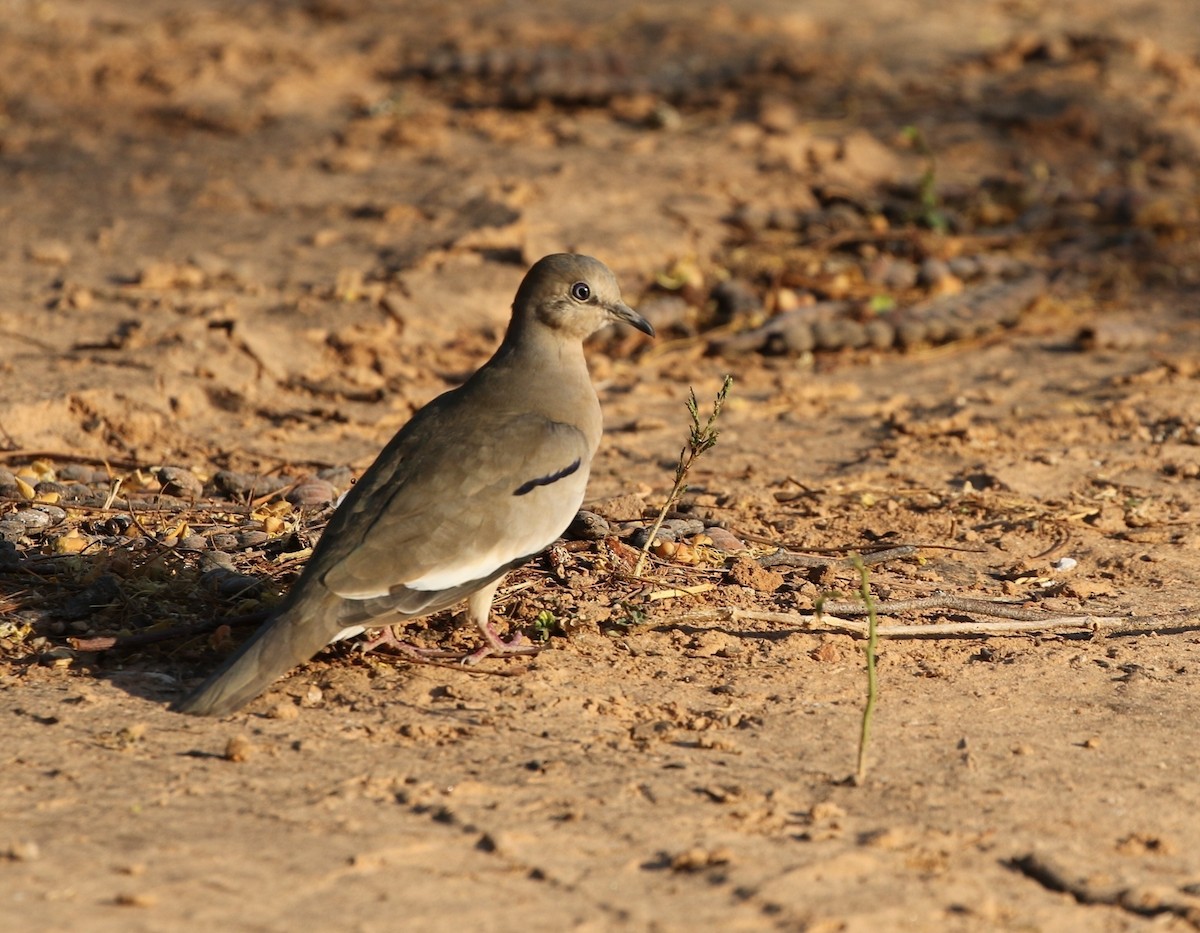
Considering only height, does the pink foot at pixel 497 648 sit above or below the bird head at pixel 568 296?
below

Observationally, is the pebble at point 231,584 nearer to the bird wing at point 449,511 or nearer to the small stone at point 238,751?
the bird wing at point 449,511

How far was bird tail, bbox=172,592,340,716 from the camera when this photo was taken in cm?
405

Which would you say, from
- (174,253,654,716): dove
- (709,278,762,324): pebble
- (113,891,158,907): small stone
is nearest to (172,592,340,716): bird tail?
(174,253,654,716): dove

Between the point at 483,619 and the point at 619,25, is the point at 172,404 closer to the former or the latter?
the point at 483,619

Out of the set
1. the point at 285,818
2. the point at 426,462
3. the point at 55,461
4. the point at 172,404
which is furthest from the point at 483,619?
the point at 172,404

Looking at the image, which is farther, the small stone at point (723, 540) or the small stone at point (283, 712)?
the small stone at point (723, 540)

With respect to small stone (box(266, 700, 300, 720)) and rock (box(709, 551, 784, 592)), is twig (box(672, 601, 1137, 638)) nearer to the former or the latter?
rock (box(709, 551, 784, 592))

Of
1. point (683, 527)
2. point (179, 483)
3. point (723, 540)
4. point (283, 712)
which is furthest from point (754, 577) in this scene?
point (179, 483)

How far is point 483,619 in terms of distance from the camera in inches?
178

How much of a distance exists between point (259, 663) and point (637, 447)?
295cm

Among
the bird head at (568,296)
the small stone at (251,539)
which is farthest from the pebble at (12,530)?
the bird head at (568,296)

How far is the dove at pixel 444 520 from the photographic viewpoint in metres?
4.11

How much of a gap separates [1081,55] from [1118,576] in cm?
723

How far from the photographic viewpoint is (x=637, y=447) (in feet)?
22.1
